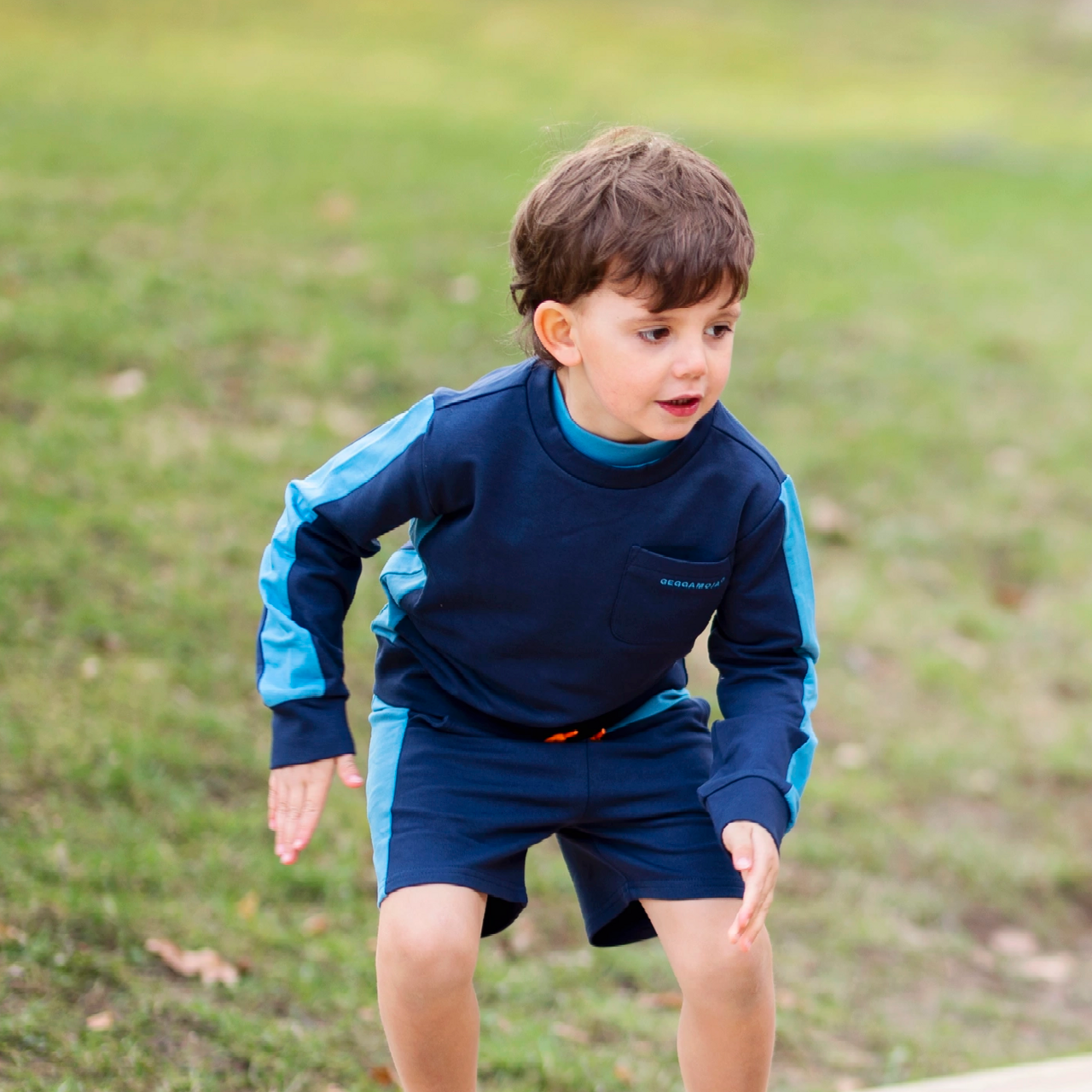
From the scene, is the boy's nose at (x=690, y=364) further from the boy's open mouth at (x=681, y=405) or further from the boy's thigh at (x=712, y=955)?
the boy's thigh at (x=712, y=955)

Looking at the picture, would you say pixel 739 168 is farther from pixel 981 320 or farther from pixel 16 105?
pixel 16 105

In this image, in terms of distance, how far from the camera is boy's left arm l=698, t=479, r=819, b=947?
199cm

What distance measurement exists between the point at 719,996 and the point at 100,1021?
3.87 ft

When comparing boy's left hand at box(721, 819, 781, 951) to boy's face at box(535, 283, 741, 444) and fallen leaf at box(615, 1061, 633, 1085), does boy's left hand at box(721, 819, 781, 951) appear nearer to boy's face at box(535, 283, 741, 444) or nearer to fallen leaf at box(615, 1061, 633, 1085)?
boy's face at box(535, 283, 741, 444)

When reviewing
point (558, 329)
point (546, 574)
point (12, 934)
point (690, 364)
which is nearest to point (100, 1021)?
point (12, 934)

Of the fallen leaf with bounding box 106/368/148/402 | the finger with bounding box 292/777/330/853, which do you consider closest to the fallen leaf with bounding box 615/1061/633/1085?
the finger with bounding box 292/777/330/853

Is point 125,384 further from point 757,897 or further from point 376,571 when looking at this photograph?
point 757,897

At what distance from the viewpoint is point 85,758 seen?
336 cm

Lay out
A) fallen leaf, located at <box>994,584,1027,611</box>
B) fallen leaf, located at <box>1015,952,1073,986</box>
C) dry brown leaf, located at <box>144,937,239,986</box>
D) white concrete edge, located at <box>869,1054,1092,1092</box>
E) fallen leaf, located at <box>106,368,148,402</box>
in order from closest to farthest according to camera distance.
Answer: white concrete edge, located at <box>869,1054,1092,1092</box> < dry brown leaf, located at <box>144,937,239,986</box> < fallen leaf, located at <box>1015,952,1073,986</box> < fallen leaf, located at <box>106,368,148,402</box> < fallen leaf, located at <box>994,584,1027,611</box>

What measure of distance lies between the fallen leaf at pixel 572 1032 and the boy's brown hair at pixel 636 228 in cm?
155

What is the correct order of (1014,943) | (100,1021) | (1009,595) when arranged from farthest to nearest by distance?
(1009,595) → (1014,943) → (100,1021)

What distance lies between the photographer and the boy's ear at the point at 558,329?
6.74ft

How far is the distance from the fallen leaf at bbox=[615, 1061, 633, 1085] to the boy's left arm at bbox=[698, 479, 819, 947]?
3.23 ft

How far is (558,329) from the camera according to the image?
208cm
